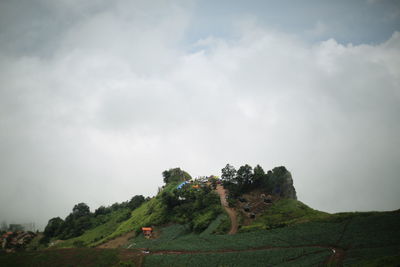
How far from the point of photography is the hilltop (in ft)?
152

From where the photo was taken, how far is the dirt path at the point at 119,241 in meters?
82.8

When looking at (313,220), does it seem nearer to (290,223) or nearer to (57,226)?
(290,223)

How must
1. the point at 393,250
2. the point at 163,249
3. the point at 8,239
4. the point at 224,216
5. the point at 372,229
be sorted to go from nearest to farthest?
1. the point at 393,250
2. the point at 372,229
3. the point at 163,249
4. the point at 224,216
5. the point at 8,239

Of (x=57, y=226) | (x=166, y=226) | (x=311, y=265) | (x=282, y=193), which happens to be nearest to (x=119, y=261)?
(x=166, y=226)

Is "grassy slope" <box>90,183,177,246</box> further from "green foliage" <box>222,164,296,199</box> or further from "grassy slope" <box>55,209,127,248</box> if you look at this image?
"green foliage" <box>222,164,296,199</box>

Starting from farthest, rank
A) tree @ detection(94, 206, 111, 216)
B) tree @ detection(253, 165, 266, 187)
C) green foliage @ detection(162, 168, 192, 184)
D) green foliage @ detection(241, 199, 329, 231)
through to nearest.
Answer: tree @ detection(94, 206, 111, 216) → green foliage @ detection(162, 168, 192, 184) → tree @ detection(253, 165, 266, 187) → green foliage @ detection(241, 199, 329, 231)

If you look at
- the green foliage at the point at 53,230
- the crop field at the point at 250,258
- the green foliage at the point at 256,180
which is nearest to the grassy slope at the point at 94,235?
the green foliage at the point at 53,230

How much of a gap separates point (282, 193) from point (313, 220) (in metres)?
21.0

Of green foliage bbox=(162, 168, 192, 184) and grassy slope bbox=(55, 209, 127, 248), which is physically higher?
green foliage bbox=(162, 168, 192, 184)

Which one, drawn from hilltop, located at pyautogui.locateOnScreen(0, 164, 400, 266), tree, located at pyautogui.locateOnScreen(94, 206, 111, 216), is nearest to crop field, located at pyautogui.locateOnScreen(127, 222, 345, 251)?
hilltop, located at pyautogui.locateOnScreen(0, 164, 400, 266)

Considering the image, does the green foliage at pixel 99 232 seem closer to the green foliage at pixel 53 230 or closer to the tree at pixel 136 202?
the tree at pixel 136 202

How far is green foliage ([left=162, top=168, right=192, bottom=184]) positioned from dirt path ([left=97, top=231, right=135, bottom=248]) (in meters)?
42.8

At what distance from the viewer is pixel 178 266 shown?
171 ft

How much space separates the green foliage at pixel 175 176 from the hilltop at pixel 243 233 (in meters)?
17.8
